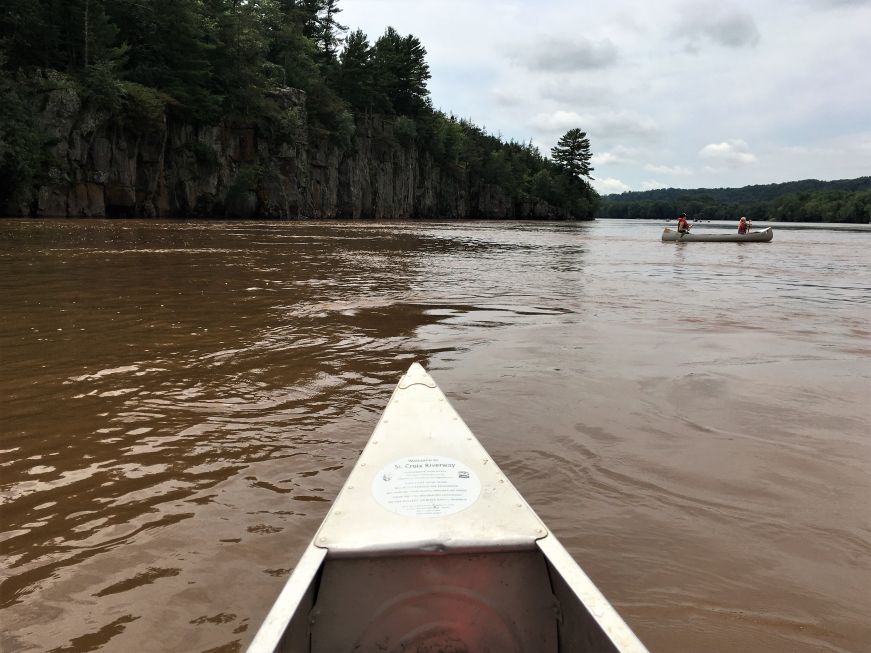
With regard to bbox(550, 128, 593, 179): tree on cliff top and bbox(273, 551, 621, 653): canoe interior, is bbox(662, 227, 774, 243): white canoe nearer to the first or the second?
bbox(273, 551, 621, 653): canoe interior

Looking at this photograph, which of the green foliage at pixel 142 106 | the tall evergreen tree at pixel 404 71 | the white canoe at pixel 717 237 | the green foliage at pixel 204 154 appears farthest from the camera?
the tall evergreen tree at pixel 404 71

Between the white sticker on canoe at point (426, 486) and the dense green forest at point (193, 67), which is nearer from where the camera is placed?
the white sticker on canoe at point (426, 486)

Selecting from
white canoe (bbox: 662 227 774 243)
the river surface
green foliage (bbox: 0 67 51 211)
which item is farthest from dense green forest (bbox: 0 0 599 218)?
white canoe (bbox: 662 227 774 243)

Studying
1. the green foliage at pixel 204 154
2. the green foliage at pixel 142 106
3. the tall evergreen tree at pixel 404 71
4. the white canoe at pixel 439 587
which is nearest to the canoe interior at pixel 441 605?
the white canoe at pixel 439 587

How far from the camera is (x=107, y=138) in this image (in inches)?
1351

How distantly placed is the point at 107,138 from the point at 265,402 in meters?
37.5

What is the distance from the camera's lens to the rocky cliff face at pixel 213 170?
31.7 m

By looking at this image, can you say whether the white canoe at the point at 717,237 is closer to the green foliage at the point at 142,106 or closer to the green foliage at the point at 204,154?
the green foliage at the point at 142,106

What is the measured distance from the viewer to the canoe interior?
1.77 m

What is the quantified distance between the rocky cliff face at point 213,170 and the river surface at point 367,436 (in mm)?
29062

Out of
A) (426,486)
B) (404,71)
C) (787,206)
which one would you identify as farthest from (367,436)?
(787,206)

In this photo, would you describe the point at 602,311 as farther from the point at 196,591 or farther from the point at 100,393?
the point at 196,591

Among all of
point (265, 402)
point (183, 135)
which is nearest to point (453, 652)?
point (265, 402)

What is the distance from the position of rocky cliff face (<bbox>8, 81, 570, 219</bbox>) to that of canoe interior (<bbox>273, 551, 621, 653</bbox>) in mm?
35236
